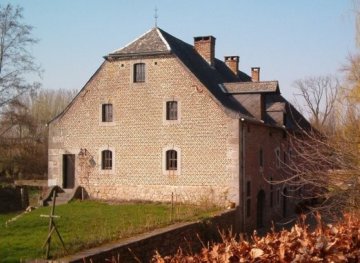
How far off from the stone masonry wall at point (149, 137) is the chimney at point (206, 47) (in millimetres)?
5084

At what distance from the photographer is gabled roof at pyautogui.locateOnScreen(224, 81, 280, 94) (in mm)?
23672

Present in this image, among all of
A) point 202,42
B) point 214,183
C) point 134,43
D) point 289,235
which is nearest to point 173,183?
point 214,183

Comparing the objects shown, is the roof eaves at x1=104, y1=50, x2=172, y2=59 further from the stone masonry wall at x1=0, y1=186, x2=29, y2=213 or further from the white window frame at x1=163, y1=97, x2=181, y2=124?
the stone masonry wall at x1=0, y1=186, x2=29, y2=213

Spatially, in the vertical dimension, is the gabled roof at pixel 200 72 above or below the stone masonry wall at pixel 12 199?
above

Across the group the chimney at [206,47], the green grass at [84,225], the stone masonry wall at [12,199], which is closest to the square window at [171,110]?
the green grass at [84,225]

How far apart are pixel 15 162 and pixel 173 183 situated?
2201cm

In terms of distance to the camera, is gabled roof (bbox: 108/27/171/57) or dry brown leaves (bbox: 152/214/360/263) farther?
gabled roof (bbox: 108/27/171/57)

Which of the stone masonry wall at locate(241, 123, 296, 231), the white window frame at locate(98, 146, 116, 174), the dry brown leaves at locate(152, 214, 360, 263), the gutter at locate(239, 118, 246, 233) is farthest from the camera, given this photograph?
the white window frame at locate(98, 146, 116, 174)

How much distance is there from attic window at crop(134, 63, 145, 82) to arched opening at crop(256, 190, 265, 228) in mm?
8125

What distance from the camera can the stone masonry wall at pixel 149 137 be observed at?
869 inches

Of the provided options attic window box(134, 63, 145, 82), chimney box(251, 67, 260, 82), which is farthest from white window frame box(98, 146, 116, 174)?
chimney box(251, 67, 260, 82)

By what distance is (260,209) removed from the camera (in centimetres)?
2497

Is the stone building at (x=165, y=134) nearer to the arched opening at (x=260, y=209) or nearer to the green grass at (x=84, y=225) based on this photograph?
the arched opening at (x=260, y=209)

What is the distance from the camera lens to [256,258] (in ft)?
18.8
